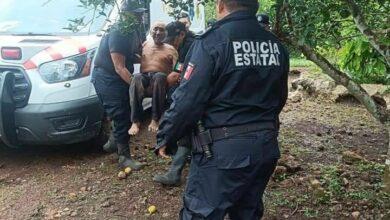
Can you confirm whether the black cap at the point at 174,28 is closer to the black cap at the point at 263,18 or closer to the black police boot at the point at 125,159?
the black police boot at the point at 125,159

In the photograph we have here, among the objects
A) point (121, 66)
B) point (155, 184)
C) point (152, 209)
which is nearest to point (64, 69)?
point (121, 66)

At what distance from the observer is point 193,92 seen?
2688 millimetres

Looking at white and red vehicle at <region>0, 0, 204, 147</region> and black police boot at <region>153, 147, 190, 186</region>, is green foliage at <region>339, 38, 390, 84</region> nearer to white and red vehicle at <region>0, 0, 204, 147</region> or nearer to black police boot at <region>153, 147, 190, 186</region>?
black police boot at <region>153, 147, 190, 186</region>

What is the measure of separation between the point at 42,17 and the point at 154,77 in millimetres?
1618

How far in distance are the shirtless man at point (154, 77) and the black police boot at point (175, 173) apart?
0.50 metres

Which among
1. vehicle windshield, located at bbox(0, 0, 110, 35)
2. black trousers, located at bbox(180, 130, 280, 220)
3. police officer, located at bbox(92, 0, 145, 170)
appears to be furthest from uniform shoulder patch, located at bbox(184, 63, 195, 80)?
vehicle windshield, located at bbox(0, 0, 110, 35)

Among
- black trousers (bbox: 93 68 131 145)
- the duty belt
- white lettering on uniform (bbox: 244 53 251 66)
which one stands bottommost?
black trousers (bbox: 93 68 131 145)

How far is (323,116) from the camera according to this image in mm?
7645

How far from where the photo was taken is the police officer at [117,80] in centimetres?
488

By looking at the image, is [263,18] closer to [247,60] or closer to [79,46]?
[247,60]

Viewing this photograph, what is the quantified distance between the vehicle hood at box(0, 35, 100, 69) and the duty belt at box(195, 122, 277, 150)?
266 centimetres

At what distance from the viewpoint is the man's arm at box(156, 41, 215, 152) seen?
2.67 metres

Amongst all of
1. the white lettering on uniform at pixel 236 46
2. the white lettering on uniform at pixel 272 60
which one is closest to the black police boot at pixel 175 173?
the white lettering on uniform at pixel 272 60

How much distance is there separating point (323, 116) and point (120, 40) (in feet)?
12.7
